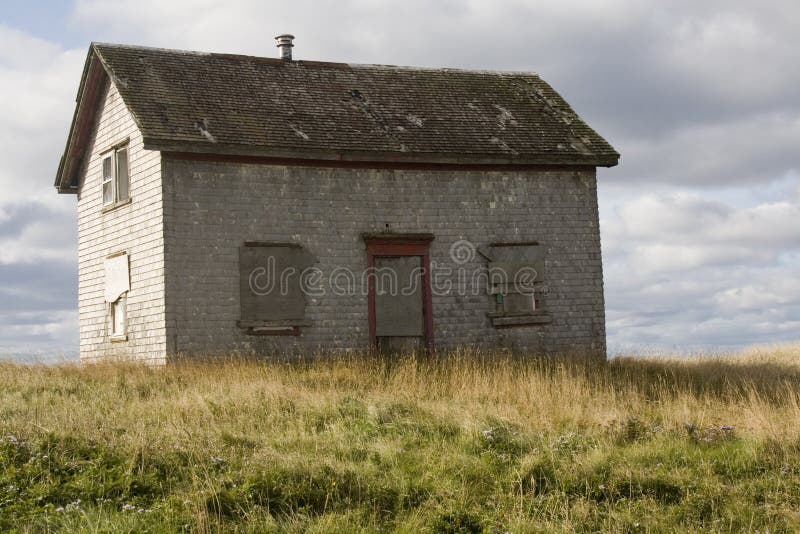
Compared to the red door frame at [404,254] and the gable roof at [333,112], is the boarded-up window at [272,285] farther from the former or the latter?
the gable roof at [333,112]

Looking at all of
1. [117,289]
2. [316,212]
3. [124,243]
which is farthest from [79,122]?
[316,212]

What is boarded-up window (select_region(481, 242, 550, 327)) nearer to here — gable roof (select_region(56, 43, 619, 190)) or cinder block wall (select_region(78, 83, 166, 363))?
gable roof (select_region(56, 43, 619, 190))

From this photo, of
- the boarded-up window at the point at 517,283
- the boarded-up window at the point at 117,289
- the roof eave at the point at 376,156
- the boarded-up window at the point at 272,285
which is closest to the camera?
the roof eave at the point at 376,156

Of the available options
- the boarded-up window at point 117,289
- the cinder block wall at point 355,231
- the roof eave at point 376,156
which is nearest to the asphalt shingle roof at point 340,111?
the roof eave at point 376,156

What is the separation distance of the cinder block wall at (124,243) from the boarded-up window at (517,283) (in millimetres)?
6730

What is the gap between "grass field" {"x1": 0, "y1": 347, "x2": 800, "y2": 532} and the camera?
8.96m

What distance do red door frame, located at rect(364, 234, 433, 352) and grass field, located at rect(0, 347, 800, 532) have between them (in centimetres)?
437

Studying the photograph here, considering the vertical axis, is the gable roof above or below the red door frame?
above

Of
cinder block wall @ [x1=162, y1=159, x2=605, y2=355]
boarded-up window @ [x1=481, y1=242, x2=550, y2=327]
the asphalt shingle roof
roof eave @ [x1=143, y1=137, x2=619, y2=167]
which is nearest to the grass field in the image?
cinder block wall @ [x1=162, y1=159, x2=605, y2=355]

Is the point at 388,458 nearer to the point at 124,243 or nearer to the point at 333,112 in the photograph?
the point at 124,243

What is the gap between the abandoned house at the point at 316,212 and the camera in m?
18.2

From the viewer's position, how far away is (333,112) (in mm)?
20484

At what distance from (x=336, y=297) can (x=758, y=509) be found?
1083cm

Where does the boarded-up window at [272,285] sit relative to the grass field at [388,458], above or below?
above
